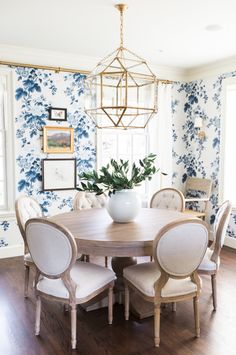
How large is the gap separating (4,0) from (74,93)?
185 centimetres

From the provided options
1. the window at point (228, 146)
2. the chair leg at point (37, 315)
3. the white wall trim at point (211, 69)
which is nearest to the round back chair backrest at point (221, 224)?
the chair leg at point (37, 315)

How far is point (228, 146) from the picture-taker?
4.74m

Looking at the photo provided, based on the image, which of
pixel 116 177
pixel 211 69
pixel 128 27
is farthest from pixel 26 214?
pixel 211 69

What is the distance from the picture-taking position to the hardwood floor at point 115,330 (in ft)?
7.57

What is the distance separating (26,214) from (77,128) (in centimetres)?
184

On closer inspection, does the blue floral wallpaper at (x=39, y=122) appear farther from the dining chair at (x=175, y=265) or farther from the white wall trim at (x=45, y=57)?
the dining chair at (x=175, y=265)

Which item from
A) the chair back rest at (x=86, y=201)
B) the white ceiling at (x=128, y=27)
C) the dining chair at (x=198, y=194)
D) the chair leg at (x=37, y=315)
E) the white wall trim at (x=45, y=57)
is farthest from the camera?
the dining chair at (x=198, y=194)

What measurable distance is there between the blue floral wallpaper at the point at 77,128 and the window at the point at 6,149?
9 cm

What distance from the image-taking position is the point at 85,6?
2.86 m

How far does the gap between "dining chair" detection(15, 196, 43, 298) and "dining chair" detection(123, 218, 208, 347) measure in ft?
3.58

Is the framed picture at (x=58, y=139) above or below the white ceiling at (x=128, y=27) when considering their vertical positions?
below

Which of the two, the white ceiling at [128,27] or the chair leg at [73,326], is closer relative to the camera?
the chair leg at [73,326]

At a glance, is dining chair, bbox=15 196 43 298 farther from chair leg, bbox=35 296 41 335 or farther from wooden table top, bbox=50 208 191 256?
chair leg, bbox=35 296 41 335

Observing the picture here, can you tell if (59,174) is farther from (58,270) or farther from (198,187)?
(58,270)
